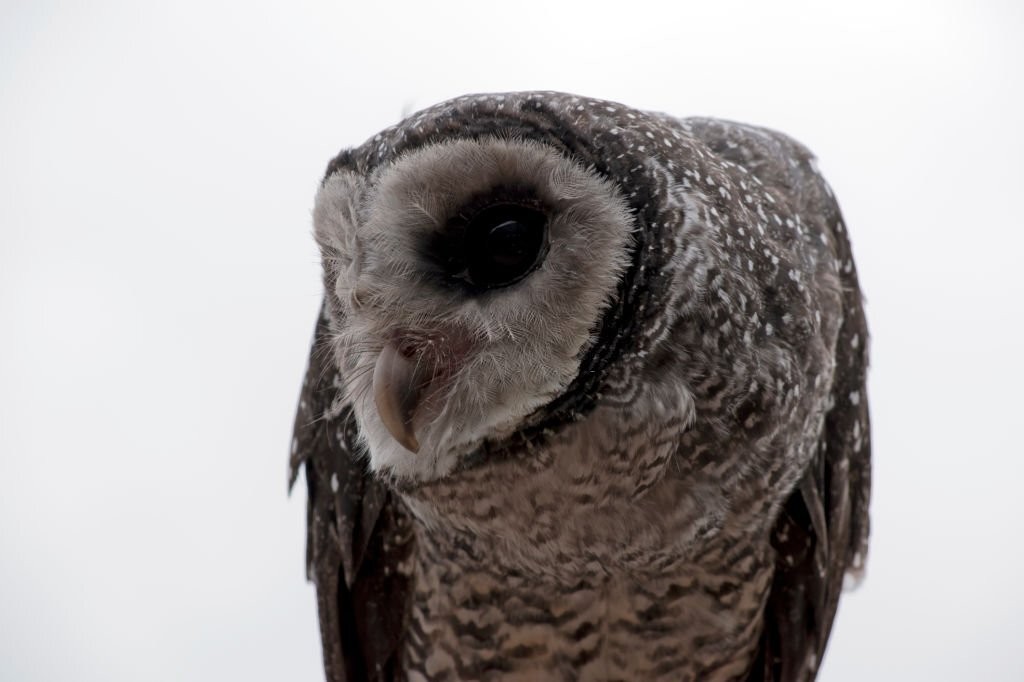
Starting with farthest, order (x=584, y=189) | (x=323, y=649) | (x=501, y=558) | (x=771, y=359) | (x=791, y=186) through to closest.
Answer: (x=323, y=649)
(x=791, y=186)
(x=501, y=558)
(x=771, y=359)
(x=584, y=189)

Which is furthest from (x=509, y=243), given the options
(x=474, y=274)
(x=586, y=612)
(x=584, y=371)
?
(x=586, y=612)

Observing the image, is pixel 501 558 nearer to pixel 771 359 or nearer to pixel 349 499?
pixel 349 499

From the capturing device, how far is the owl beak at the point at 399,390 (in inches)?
46.1

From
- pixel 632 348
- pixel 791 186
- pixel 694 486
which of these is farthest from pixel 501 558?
pixel 791 186

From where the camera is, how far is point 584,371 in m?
1.19

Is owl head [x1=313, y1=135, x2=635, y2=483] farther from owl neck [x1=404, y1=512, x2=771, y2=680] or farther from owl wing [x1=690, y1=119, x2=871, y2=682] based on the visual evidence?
owl wing [x1=690, y1=119, x2=871, y2=682]

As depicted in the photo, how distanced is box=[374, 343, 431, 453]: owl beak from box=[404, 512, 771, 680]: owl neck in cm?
30

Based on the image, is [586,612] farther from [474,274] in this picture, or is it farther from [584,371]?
[474,274]

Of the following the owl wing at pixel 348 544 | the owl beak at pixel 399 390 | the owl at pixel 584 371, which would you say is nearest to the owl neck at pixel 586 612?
the owl at pixel 584 371

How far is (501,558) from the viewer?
145cm

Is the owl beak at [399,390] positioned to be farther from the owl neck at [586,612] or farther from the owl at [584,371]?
the owl neck at [586,612]

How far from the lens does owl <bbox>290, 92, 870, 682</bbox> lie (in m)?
1.15

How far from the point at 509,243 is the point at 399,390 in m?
0.21

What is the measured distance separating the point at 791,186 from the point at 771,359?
46 centimetres
